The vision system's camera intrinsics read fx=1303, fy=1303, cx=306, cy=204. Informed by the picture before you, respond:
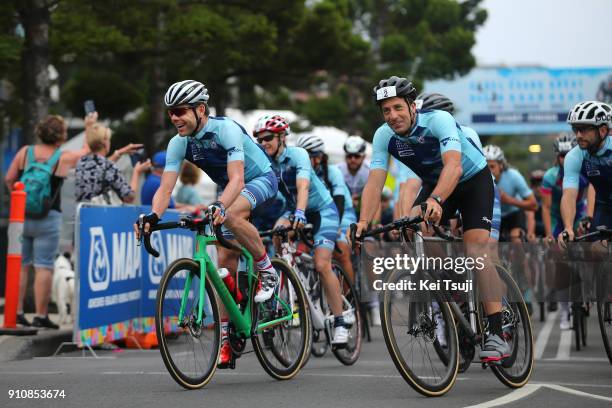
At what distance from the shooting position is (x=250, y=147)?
9031mm

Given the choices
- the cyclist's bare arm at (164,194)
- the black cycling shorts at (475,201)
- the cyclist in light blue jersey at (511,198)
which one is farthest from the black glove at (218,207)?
the cyclist in light blue jersey at (511,198)

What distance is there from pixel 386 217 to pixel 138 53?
8.43m

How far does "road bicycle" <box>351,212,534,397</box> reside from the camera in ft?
25.3

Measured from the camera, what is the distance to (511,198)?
51.3ft

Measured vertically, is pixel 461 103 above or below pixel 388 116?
above

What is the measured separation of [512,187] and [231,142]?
7.94 meters

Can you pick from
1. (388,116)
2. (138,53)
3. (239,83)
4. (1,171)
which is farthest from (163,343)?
(1,171)

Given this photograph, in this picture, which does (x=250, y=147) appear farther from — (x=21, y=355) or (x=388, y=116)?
(x=21, y=355)

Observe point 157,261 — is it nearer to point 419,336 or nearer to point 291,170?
point 291,170

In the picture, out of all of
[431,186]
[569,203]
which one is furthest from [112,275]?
[569,203]

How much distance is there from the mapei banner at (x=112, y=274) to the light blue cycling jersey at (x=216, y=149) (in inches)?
111

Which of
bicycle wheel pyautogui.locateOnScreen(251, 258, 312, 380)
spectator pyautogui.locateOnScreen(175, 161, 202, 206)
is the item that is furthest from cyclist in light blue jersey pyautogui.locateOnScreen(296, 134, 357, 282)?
spectator pyautogui.locateOnScreen(175, 161, 202, 206)

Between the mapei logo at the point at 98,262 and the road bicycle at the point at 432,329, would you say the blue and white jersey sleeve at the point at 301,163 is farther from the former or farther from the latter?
the road bicycle at the point at 432,329

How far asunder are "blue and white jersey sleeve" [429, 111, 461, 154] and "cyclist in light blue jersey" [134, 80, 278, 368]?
1289mm
